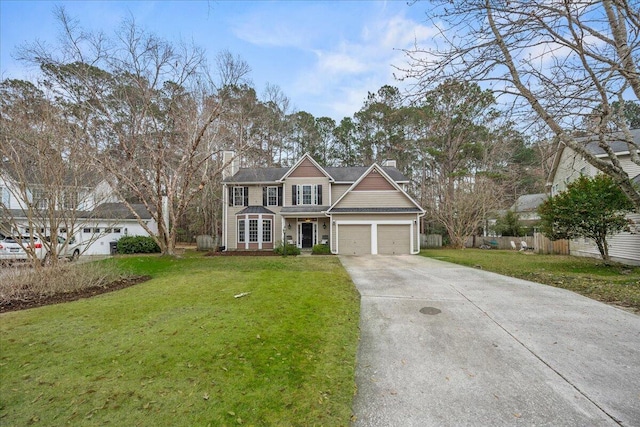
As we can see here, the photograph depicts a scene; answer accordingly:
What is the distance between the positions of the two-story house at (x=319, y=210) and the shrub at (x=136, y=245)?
505 centimetres

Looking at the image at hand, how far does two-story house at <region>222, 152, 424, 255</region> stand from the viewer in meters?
17.2

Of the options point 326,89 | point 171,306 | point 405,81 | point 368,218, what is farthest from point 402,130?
point 171,306

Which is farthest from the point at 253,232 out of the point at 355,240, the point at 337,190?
the point at 355,240

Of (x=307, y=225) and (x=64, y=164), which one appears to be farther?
(x=307, y=225)

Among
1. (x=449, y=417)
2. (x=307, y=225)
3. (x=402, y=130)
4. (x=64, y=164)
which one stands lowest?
(x=449, y=417)

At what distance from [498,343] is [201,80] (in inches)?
657

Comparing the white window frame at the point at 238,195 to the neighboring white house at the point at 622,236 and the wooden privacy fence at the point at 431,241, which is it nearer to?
the wooden privacy fence at the point at 431,241

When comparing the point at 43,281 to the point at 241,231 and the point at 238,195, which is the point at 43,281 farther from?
the point at 238,195

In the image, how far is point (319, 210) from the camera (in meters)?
19.0

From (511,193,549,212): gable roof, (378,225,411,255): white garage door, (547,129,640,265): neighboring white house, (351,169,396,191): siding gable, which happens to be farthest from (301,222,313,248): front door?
(511,193,549,212): gable roof

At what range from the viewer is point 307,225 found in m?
20.0

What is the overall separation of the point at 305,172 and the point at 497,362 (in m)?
17.4

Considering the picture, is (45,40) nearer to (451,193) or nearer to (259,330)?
(259,330)

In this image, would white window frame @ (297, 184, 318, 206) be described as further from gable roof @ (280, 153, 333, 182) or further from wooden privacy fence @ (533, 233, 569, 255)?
wooden privacy fence @ (533, 233, 569, 255)
